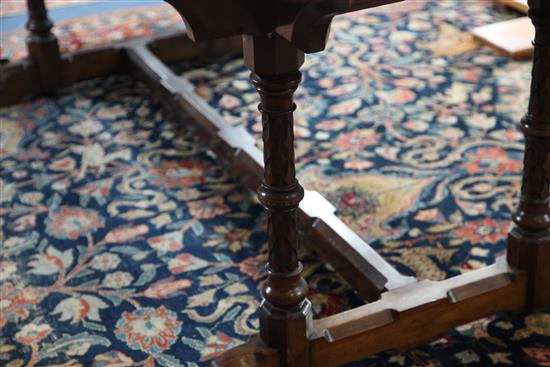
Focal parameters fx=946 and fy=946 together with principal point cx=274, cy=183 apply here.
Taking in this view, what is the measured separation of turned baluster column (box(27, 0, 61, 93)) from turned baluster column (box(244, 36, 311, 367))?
159 cm

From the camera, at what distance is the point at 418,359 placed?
1696 millimetres

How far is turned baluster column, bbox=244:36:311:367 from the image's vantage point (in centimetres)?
137

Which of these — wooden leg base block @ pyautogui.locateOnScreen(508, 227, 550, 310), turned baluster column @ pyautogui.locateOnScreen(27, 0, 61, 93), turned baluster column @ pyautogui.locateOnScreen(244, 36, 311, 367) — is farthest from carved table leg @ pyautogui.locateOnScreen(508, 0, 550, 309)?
turned baluster column @ pyautogui.locateOnScreen(27, 0, 61, 93)

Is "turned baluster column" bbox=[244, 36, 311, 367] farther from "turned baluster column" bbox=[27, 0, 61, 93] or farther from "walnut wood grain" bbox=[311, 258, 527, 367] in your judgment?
"turned baluster column" bbox=[27, 0, 61, 93]

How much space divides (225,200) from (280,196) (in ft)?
2.70

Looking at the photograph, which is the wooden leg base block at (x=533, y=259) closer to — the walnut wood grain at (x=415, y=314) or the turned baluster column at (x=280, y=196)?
the walnut wood grain at (x=415, y=314)

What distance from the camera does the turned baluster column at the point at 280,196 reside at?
4.51ft

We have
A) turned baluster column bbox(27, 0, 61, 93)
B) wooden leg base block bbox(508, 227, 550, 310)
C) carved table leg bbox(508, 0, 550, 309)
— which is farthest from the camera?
turned baluster column bbox(27, 0, 61, 93)

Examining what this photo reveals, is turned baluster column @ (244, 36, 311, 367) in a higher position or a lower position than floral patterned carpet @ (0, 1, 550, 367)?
higher

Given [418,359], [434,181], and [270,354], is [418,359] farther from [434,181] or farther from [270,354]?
[434,181]

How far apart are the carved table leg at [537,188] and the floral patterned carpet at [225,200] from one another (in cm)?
9

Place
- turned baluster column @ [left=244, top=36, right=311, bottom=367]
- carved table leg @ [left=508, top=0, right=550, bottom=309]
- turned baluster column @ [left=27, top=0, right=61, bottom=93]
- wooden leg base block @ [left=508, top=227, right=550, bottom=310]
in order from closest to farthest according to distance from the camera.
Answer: turned baluster column @ [left=244, top=36, right=311, bottom=367] < carved table leg @ [left=508, top=0, right=550, bottom=309] < wooden leg base block @ [left=508, top=227, right=550, bottom=310] < turned baluster column @ [left=27, top=0, right=61, bottom=93]

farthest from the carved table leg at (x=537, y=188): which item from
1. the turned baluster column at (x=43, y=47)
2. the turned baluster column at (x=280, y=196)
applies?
the turned baluster column at (x=43, y=47)

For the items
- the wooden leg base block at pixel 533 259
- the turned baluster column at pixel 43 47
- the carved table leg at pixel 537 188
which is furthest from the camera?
the turned baluster column at pixel 43 47
